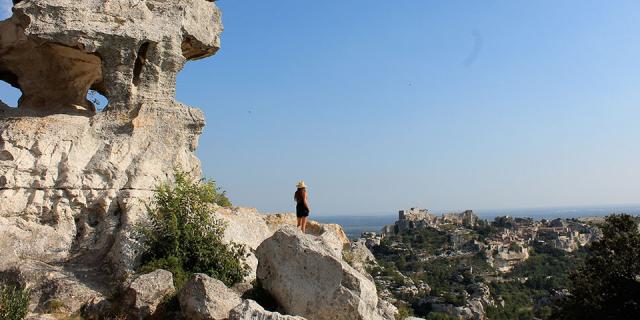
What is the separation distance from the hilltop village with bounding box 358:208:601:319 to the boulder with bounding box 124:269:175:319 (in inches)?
959

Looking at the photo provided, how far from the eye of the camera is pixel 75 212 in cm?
1303

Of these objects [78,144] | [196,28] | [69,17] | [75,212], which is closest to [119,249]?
[75,212]

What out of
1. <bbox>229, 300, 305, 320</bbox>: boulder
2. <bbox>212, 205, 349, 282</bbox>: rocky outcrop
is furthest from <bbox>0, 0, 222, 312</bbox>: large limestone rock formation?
<bbox>229, 300, 305, 320</bbox>: boulder

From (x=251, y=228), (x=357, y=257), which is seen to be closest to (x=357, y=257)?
(x=357, y=257)

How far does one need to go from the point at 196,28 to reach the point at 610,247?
1676 cm

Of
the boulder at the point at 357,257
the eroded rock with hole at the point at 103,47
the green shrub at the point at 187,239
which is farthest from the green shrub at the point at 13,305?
the boulder at the point at 357,257

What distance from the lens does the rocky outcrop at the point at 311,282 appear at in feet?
33.6

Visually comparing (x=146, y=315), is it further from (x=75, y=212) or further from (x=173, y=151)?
(x=173, y=151)

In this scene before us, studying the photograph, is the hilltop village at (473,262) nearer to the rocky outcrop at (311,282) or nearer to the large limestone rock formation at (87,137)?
the large limestone rock formation at (87,137)

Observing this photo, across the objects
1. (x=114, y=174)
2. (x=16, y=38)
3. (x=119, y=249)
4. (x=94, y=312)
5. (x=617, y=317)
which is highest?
(x=16, y=38)

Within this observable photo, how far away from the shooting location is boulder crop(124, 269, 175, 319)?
9953 millimetres

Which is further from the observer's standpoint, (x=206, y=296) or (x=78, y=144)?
(x=78, y=144)

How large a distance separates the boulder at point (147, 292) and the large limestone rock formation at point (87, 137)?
40.5 inches

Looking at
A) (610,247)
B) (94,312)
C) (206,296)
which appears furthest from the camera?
(610,247)
